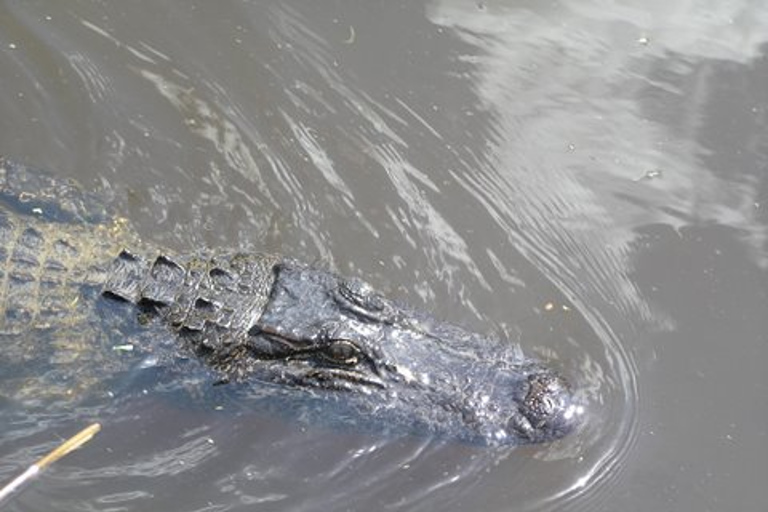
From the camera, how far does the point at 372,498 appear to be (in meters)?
4.78

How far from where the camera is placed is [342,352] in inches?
192

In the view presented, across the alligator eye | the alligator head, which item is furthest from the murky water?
the alligator eye

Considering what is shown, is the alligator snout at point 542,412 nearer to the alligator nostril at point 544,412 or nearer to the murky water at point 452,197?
the alligator nostril at point 544,412

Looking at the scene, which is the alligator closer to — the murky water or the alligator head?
the alligator head

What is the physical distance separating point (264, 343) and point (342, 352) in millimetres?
381

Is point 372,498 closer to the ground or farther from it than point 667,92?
closer to the ground

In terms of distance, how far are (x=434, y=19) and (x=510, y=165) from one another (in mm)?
1357

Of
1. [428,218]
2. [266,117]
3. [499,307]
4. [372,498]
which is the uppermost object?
[266,117]

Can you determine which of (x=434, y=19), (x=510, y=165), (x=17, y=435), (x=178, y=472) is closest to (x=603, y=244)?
(x=510, y=165)

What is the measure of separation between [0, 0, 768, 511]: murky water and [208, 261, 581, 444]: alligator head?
18cm

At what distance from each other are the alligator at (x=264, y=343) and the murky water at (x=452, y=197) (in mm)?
196

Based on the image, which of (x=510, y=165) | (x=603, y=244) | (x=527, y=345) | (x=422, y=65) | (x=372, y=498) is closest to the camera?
(x=372, y=498)

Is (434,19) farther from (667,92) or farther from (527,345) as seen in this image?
(527,345)

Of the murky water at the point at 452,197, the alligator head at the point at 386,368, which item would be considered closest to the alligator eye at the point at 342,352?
the alligator head at the point at 386,368
